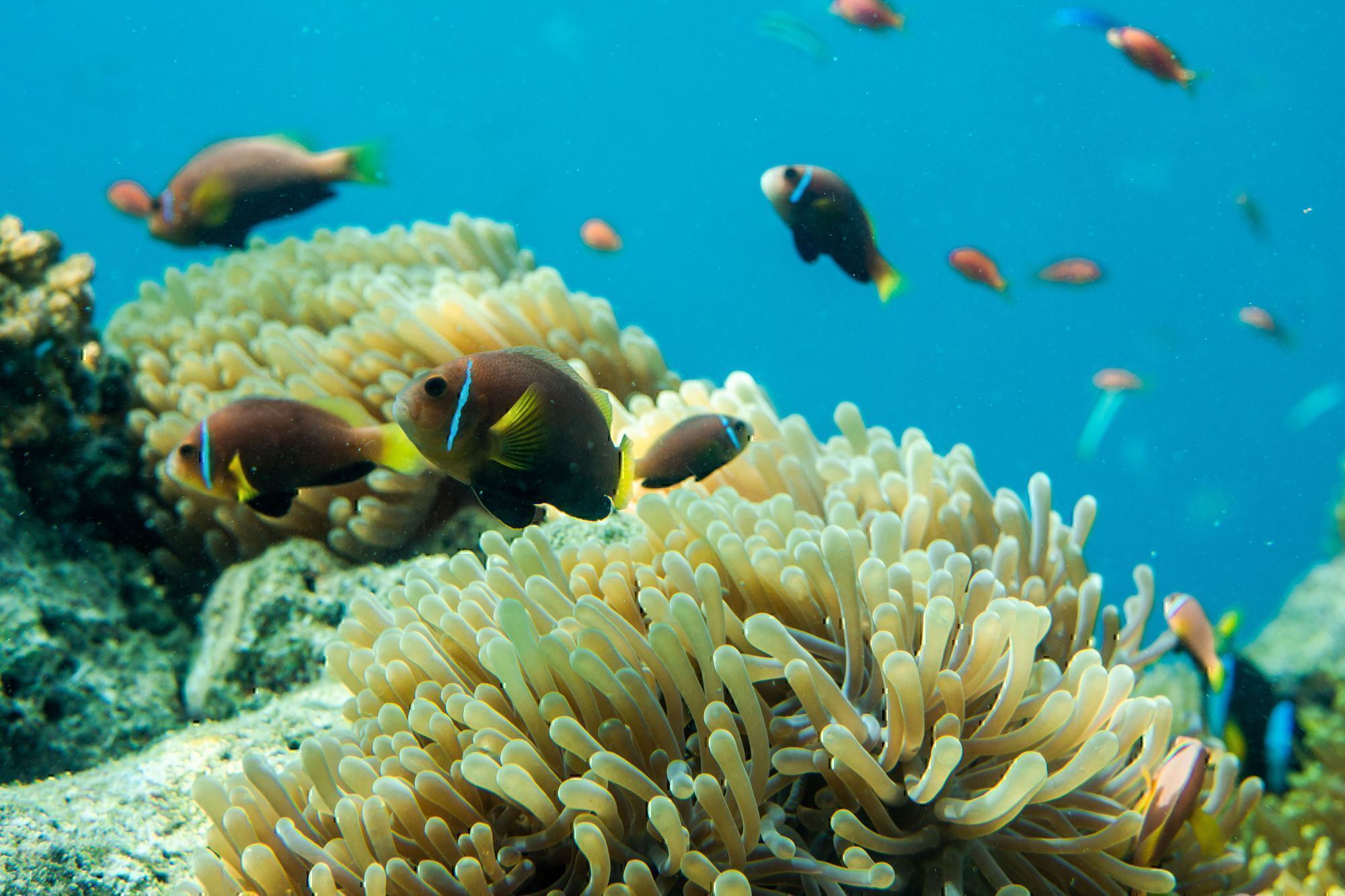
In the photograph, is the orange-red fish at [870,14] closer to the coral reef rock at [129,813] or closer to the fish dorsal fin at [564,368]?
the fish dorsal fin at [564,368]

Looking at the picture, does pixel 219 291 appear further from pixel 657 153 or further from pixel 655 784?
pixel 657 153

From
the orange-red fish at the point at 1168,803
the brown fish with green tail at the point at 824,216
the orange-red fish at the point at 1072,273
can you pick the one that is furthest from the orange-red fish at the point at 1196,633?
the orange-red fish at the point at 1072,273

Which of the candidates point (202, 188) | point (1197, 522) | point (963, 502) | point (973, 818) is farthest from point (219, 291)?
point (1197, 522)

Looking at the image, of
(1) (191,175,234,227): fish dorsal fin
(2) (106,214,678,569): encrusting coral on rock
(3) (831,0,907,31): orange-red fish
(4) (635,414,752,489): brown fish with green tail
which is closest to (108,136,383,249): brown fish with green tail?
(1) (191,175,234,227): fish dorsal fin

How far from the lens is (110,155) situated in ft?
199

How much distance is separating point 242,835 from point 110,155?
74750 mm

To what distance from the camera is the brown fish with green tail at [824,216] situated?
2.88 m

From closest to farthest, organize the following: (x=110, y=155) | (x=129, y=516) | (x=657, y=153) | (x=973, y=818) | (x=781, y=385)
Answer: (x=973, y=818), (x=129, y=516), (x=781, y=385), (x=657, y=153), (x=110, y=155)

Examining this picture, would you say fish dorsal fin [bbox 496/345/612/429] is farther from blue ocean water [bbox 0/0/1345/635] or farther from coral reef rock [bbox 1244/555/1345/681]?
blue ocean water [bbox 0/0/1345/635]

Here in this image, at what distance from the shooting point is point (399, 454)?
5.79ft

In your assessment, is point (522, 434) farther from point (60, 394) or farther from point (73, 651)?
point (60, 394)

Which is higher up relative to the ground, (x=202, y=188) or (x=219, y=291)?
(x=202, y=188)

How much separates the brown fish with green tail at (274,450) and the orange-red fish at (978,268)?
14.7ft

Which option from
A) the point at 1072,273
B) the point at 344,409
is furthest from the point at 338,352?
the point at 1072,273
